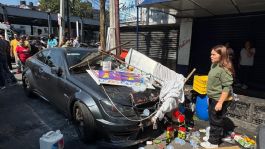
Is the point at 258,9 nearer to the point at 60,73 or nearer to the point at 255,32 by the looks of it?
the point at 255,32

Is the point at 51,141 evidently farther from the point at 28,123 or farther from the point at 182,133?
the point at 182,133

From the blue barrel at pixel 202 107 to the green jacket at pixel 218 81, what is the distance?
1387mm

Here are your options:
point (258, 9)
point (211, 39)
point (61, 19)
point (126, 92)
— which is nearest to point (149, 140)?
point (126, 92)

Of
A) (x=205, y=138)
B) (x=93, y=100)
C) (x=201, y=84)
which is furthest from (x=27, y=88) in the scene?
(x=205, y=138)

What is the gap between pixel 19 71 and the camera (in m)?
10.3

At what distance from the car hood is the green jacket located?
946mm

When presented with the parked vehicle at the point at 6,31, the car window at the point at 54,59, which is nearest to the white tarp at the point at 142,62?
the car window at the point at 54,59

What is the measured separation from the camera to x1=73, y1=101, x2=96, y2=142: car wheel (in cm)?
371

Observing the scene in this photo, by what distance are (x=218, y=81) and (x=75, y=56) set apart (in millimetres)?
2925

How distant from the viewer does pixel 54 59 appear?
518 centimetres

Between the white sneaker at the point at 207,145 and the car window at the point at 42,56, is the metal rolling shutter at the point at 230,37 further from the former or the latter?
the car window at the point at 42,56

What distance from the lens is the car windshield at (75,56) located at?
4828 mm


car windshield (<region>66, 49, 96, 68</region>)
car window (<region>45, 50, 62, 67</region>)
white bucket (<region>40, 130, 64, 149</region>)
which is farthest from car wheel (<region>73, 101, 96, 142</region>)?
car window (<region>45, 50, 62, 67</region>)

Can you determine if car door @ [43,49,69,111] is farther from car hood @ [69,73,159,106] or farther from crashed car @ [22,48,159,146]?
car hood @ [69,73,159,106]
